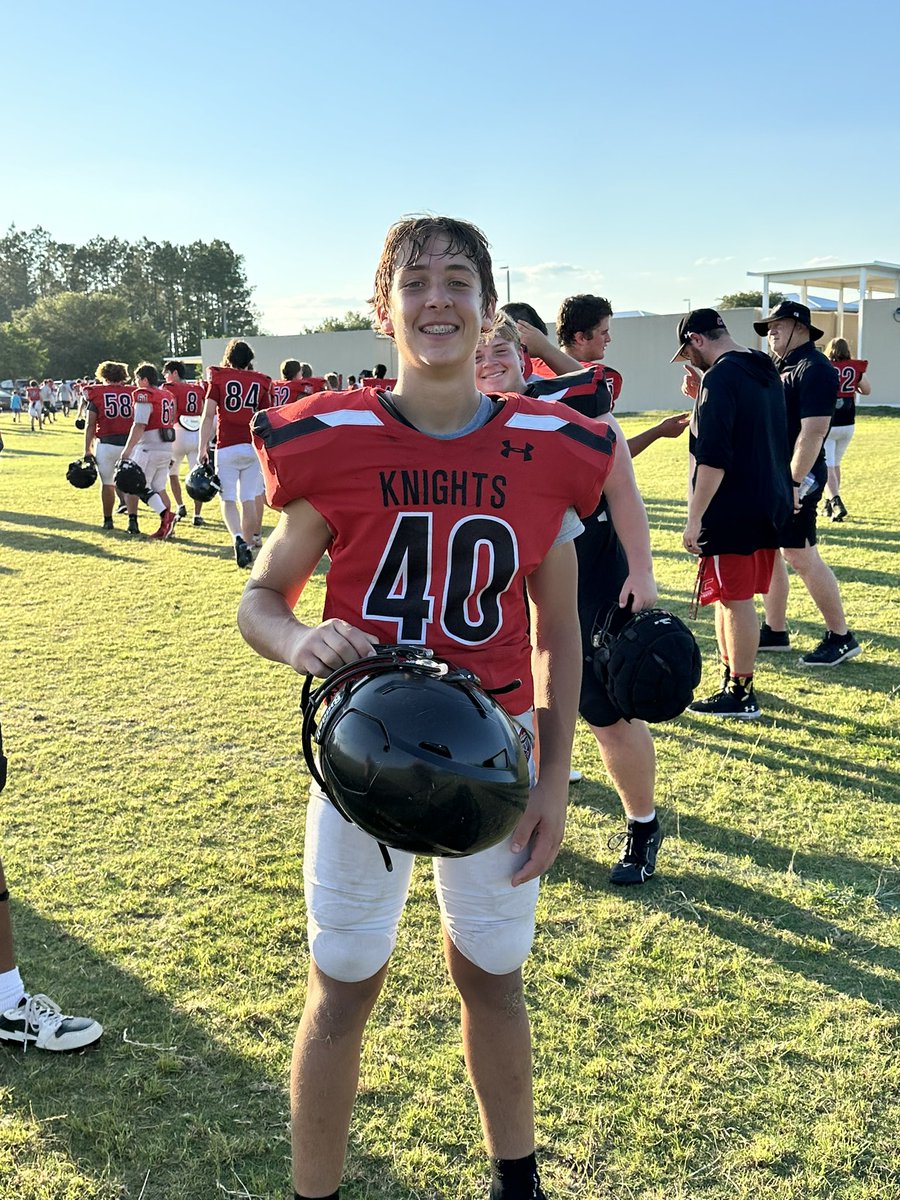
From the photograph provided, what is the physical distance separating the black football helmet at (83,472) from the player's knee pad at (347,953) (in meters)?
11.9

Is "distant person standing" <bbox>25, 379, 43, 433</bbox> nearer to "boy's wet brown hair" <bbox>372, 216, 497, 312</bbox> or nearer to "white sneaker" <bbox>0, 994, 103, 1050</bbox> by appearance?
"white sneaker" <bbox>0, 994, 103, 1050</bbox>

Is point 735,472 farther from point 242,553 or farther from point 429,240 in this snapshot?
point 242,553

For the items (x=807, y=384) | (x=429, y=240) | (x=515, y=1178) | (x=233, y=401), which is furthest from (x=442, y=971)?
(x=233, y=401)

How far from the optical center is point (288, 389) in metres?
12.4

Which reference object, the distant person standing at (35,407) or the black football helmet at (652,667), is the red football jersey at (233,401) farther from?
the distant person standing at (35,407)

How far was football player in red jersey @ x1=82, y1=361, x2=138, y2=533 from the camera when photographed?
12.2 m

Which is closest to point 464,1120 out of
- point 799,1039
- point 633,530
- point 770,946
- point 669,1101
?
point 669,1101

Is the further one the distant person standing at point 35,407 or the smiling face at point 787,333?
the distant person standing at point 35,407

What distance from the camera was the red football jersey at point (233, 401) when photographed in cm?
1012

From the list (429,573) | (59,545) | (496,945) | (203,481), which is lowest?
(59,545)

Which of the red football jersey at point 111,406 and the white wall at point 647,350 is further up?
the white wall at point 647,350

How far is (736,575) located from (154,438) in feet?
28.7

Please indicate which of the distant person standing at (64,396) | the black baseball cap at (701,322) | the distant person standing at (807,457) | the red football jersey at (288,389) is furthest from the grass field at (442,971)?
the distant person standing at (64,396)

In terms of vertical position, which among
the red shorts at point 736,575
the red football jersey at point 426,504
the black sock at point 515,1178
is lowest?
the black sock at point 515,1178
